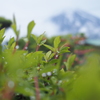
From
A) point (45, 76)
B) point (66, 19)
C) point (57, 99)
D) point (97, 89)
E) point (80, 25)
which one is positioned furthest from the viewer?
point (66, 19)

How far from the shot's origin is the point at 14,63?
1.16 ft

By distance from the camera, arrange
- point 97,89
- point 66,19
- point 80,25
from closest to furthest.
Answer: point 97,89
point 80,25
point 66,19

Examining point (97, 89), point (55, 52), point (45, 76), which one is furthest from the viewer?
point (55, 52)

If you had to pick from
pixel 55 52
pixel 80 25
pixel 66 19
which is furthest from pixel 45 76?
pixel 66 19

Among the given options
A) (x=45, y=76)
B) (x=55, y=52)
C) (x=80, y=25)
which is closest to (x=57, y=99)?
(x=45, y=76)

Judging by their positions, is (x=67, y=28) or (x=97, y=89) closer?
(x=97, y=89)

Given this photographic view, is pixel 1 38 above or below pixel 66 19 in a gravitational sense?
above

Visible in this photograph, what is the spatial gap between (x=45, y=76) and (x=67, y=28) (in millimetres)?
42317

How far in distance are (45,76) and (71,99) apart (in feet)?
0.86

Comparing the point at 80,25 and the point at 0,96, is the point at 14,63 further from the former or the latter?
the point at 80,25

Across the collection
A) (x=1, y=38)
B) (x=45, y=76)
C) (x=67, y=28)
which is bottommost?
(x=67, y=28)

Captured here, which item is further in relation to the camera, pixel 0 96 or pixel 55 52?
pixel 55 52

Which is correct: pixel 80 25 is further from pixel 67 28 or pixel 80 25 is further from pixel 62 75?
pixel 62 75

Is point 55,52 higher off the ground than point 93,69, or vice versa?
point 93,69
